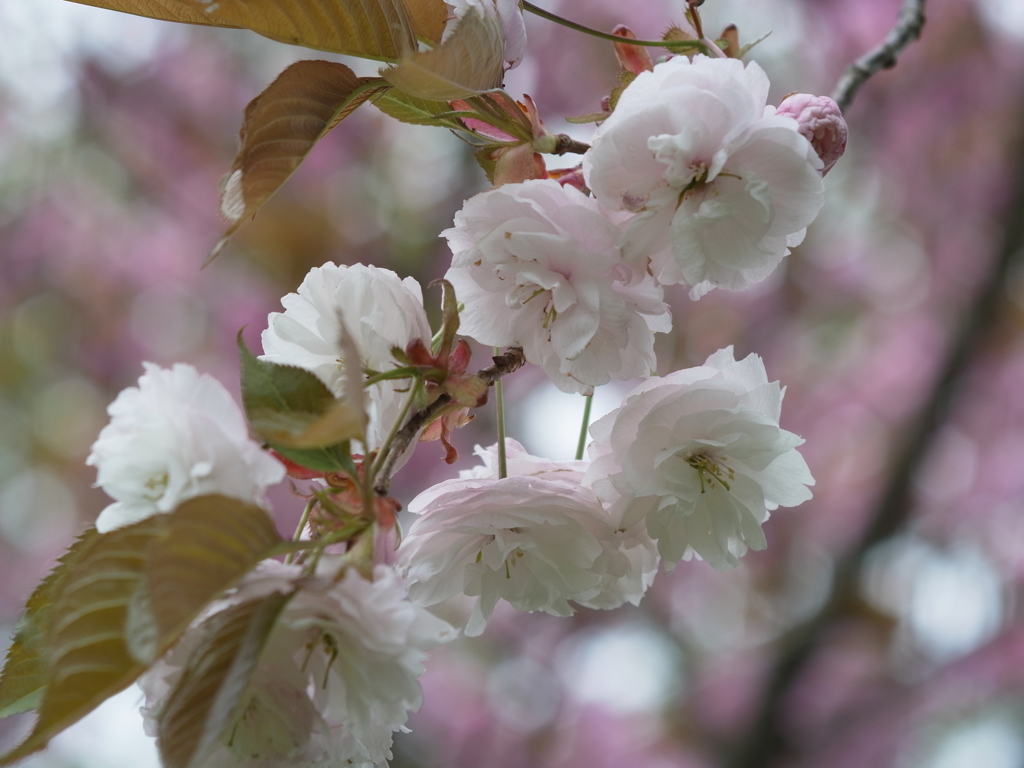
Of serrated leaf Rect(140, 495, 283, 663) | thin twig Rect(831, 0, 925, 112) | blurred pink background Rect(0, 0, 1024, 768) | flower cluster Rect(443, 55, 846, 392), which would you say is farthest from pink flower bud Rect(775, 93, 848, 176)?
blurred pink background Rect(0, 0, 1024, 768)

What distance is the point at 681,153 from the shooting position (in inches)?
22.0

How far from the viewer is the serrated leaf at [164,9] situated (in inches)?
22.4

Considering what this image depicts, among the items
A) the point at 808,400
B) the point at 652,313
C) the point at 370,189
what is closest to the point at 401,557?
the point at 652,313

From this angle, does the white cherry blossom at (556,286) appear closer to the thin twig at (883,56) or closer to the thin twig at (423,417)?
the thin twig at (423,417)

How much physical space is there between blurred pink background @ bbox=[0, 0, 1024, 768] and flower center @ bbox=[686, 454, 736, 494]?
2.68 m

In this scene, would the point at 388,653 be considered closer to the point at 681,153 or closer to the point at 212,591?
the point at 212,591

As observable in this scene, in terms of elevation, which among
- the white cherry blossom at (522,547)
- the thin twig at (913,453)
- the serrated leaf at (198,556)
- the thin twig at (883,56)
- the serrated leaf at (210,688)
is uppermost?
the thin twig at (913,453)

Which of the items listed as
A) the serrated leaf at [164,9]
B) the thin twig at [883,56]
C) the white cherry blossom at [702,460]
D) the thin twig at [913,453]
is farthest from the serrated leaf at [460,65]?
the thin twig at [913,453]

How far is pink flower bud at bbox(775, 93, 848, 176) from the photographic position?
1.99 ft

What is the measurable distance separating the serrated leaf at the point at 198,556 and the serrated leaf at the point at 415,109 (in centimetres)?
35

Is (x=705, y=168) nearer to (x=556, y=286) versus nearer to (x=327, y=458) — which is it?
(x=556, y=286)

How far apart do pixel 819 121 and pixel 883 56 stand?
1.59 feet

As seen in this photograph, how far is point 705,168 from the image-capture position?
A: 59 centimetres

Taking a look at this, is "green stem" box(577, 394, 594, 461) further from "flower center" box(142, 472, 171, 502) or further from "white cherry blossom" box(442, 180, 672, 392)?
"flower center" box(142, 472, 171, 502)
